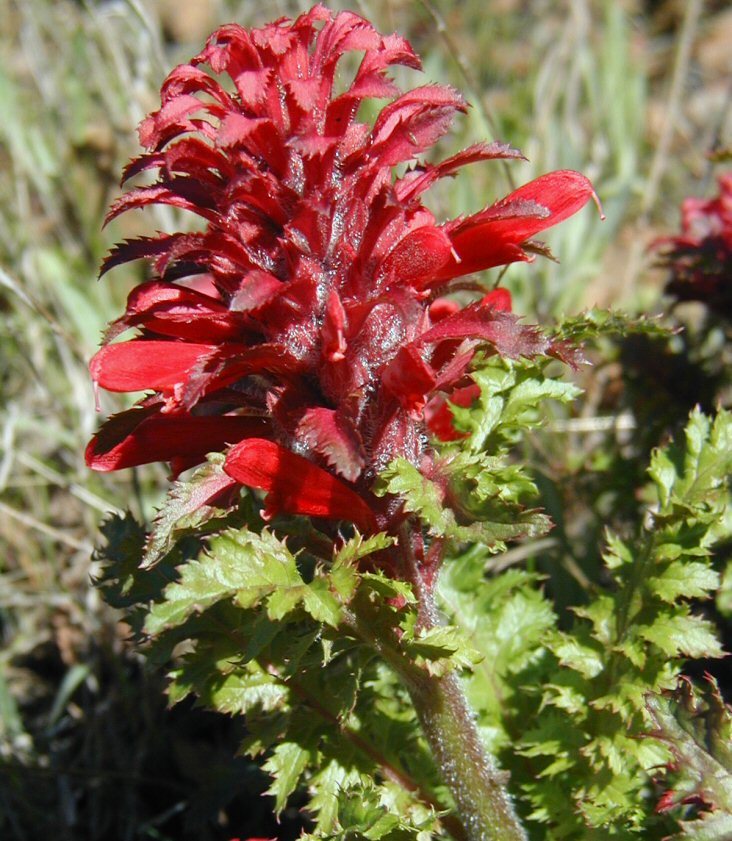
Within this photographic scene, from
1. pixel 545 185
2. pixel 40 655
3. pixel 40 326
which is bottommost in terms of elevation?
pixel 40 655

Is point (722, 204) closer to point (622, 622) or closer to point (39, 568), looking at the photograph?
point (622, 622)

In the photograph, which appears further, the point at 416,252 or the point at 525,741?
the point at 525,741

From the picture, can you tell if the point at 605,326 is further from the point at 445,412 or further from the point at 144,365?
the point at 144,365

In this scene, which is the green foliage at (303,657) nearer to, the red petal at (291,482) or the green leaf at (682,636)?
the red petal at (291,482)

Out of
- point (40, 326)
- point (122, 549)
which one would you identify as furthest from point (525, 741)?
point (40, 326)

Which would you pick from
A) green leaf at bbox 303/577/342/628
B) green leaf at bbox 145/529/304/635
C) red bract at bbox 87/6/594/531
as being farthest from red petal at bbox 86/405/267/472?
green leaf at bbox 303/577/342/628

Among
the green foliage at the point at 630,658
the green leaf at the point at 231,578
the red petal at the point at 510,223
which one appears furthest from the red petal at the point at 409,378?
the green foliage at the point at 630,658

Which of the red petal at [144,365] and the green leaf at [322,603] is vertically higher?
→ the red petal at [144,365]
